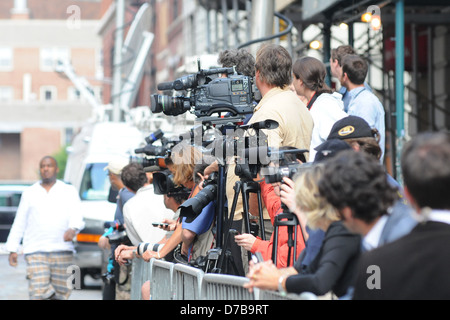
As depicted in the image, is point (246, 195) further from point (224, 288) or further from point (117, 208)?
point (117, 208)

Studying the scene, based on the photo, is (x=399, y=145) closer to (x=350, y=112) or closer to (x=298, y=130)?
(x=350, y=112)

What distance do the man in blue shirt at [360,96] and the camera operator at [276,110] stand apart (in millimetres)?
1005

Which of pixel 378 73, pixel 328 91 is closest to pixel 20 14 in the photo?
pixel 378 73

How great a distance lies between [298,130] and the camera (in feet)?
18.5

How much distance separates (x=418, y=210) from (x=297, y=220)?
57.8 inches

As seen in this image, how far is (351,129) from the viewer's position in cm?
450

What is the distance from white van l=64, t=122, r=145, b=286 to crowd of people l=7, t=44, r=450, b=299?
155 inches

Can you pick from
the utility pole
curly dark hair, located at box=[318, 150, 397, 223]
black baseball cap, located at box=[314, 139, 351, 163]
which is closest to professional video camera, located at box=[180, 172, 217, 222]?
black baseball cap, located at box=[314, 139, 351, 163]

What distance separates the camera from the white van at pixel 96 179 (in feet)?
42.7

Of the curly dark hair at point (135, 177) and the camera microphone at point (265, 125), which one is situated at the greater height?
the camera microphone at point (265, 125)

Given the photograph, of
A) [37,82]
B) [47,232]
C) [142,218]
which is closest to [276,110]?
[142,218]

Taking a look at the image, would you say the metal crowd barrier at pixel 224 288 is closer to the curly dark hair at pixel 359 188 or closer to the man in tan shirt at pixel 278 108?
the man in tan shirt at pixel 278 108

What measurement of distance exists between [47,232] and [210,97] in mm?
4845

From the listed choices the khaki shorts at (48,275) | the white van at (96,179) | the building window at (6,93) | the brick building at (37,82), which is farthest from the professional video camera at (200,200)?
the building window at (6,93)
